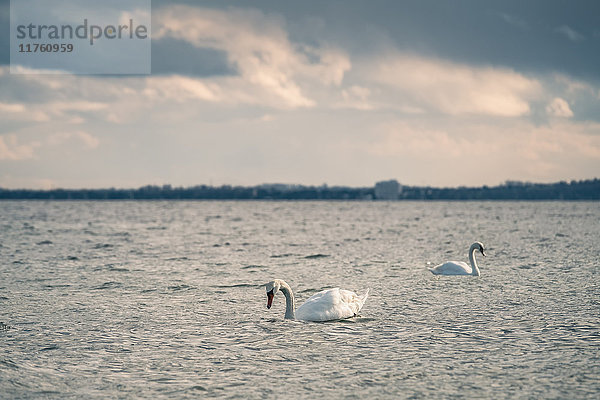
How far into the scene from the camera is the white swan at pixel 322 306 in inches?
589

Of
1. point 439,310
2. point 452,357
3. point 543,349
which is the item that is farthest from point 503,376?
point 439,310

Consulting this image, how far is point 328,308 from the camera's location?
49.3 feet

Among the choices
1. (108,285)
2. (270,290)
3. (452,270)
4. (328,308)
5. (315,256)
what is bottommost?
(315,256)

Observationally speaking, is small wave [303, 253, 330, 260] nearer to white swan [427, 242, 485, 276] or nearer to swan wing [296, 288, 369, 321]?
white swan [427, 242, 485, 276]

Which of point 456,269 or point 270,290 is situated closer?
point 270,290

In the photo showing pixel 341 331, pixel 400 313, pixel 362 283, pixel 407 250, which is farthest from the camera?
pixel 407 250

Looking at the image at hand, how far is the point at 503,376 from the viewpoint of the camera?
34.2 ft

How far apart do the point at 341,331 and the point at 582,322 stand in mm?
5397

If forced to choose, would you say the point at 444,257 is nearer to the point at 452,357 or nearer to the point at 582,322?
the point at 582,322

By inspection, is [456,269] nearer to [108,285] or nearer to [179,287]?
[179,287]

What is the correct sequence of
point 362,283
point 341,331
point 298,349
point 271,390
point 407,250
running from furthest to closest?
point 407,250
point 362,283
point 341,331
point 298,349
point 271,390

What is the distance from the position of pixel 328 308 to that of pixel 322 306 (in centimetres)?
16

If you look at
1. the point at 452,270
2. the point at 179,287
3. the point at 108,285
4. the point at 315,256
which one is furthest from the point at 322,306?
the point at 315,256

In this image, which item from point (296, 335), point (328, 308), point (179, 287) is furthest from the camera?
point (179, 287)
